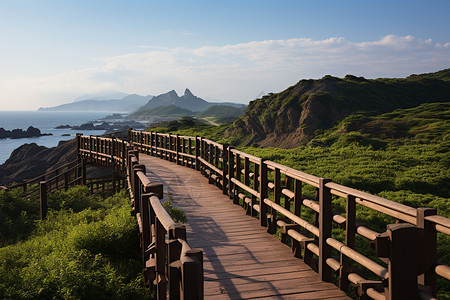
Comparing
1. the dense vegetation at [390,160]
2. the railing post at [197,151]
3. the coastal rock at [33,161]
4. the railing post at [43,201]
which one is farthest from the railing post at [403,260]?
the coastal rock at [33,161]

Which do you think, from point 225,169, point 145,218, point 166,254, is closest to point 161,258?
point 166,254

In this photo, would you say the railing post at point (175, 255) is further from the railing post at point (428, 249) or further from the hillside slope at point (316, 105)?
the hillside slope at point (316, 105)

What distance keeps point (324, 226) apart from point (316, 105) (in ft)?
112

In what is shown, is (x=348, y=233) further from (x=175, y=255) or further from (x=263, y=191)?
(x=263, y=191)

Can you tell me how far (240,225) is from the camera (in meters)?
8.52

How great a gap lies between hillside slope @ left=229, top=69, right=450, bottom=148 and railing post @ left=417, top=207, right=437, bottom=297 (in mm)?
31064

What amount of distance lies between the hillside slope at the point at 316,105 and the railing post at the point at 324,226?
29369 millimetres

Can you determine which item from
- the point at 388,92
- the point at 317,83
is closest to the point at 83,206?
Result: the point at 317,83

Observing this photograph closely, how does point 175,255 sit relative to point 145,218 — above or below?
above

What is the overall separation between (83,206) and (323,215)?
531 inches

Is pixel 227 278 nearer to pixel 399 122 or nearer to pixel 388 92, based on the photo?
pixel 399 122

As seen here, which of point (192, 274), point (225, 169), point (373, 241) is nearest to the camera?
point (192, 274)

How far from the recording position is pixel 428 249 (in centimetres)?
378

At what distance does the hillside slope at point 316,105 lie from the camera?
37.2m
